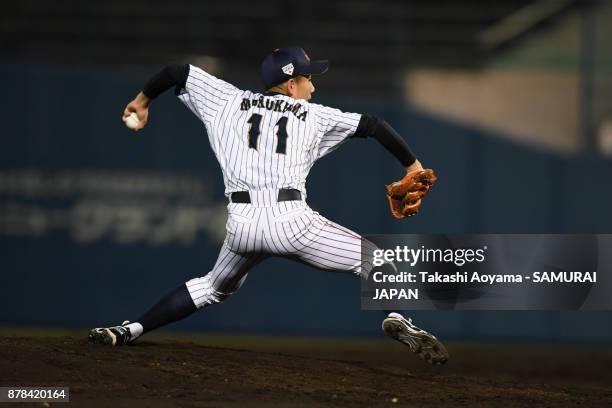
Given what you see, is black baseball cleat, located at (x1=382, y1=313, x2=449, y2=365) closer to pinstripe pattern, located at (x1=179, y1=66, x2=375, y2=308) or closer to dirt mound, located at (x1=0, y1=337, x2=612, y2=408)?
dirt mound, located at (x1=0, y1=337, x2=612, y2=408)

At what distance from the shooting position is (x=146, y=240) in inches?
358

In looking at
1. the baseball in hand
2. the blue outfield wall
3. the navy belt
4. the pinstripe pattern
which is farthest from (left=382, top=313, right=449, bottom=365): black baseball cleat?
the blue outfield wall

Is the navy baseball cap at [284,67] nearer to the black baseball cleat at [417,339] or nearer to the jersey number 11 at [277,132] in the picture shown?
the jersey number 11 at [277,132]

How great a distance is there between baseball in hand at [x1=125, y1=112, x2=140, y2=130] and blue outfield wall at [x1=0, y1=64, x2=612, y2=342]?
3870 mm

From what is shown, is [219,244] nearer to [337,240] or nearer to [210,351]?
[210,351]

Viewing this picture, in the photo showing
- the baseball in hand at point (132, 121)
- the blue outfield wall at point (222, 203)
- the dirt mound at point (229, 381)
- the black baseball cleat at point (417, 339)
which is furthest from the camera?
the blue outfield wall at point (222, 203)

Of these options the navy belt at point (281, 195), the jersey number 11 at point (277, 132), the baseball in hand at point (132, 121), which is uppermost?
the baseball in hand at point (132, 121)

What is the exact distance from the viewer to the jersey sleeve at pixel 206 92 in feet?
16.6

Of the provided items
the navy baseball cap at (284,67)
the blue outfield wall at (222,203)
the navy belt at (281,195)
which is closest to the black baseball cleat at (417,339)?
the navy belt at (281,195)

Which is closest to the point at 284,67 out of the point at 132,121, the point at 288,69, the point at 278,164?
the point at 288,69

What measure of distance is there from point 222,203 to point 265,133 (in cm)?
423

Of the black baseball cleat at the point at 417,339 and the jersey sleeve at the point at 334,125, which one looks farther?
the jersey sleeve at the point at 334,125

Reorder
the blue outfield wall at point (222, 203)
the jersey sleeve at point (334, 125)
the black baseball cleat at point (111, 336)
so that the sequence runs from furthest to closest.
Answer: the blue outfield wall at point (222, 203) → the black baseball cleat at point (111, 336) → the jersey sleeve at point (334, 125)

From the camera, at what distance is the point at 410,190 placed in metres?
5.21
